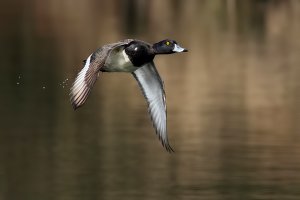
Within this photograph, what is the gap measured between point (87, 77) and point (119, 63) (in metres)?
0.78

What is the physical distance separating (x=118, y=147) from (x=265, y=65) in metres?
15.7

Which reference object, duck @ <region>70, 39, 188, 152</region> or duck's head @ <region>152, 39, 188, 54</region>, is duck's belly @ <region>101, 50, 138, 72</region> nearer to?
duck @ <region>70, 39, 188, 152</region>

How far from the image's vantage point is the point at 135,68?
13.7 metres

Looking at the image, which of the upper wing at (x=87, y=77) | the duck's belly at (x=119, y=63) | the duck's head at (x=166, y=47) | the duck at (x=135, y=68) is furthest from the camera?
the duck's head at (x=166, y=47)

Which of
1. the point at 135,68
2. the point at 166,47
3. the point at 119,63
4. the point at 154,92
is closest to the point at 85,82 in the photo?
the point at 119,63

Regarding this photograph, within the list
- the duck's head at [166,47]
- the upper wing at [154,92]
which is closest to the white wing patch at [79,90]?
the duck's head at [166,47]

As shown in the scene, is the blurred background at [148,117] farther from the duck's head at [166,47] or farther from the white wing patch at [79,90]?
the white wing patch at [79,90]

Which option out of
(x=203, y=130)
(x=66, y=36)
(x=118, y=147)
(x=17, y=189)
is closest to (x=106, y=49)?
(x=17, y=189)

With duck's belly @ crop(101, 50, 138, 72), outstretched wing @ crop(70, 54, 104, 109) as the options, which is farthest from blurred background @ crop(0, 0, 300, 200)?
outstretched wing @ crop(70, 54, 104, 109)

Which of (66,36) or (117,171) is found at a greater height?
(66,36)

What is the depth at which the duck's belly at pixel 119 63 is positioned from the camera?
43.9 feet

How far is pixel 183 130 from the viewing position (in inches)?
1099

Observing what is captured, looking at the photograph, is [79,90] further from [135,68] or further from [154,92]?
[154,92]

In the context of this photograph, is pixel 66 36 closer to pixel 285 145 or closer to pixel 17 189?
pixel 285 145
